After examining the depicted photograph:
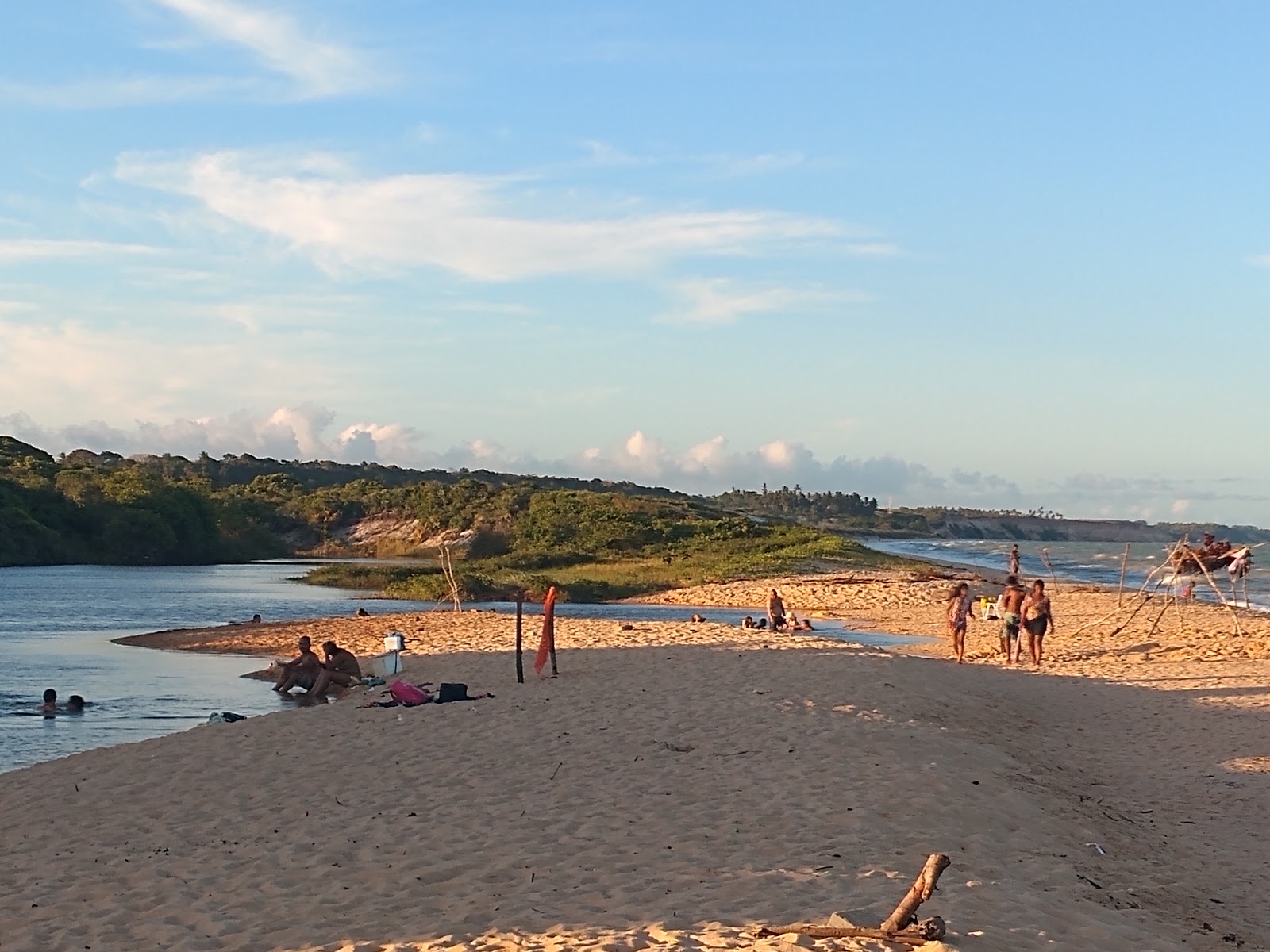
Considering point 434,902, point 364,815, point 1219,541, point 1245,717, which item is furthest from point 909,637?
point 434,902

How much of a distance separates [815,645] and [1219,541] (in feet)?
33.6

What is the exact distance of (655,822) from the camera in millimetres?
9727

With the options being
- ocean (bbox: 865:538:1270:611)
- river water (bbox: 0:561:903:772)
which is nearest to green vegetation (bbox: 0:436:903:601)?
river water (bbox: 0:561:903:772)

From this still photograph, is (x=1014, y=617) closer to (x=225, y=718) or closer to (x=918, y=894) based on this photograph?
(x=225, y=718)

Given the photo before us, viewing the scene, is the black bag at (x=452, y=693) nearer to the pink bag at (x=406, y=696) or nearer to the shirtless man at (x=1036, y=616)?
the pink bag at (x=406, y=696)

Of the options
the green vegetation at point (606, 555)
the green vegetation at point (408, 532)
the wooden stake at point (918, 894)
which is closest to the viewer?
the wooden stake at point (918, 894)

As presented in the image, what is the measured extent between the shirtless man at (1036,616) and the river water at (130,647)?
6542 mm

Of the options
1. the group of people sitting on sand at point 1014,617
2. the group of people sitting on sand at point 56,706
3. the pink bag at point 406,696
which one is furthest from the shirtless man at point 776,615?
the group of people sitting on sand at point 56,706

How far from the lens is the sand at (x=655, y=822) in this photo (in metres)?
7.40

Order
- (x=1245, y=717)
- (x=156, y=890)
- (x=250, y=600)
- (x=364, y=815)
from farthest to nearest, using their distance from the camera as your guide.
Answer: (x=250, y=600), (x=1245, y=717), (x=364, y=815), (x=156, y=890)

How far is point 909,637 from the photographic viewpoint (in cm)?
3175

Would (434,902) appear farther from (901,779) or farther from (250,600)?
(250,600)

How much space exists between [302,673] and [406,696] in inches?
156

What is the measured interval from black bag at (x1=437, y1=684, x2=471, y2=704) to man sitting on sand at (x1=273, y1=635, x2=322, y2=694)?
149 inches
